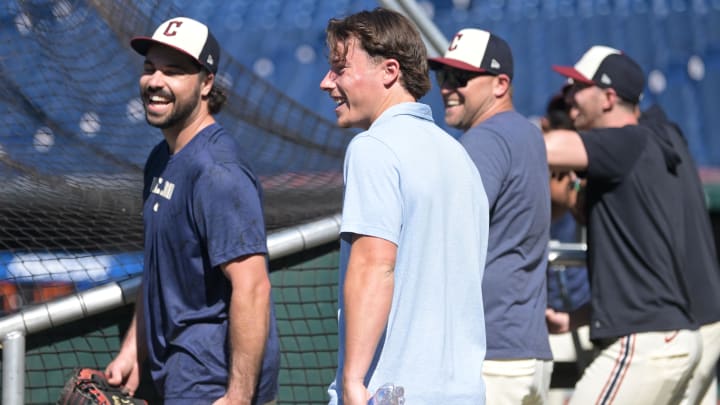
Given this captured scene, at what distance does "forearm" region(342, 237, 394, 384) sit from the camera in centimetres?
233

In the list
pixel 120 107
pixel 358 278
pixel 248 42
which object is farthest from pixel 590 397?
pixel 248 42

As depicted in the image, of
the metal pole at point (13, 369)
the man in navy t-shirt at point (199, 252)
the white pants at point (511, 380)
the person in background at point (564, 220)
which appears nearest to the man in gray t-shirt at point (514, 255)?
the white pants at point (511, 380)

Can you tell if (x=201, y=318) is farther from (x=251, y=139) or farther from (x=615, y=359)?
(x=251, y=139)

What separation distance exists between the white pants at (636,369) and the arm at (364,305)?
163 centimetres

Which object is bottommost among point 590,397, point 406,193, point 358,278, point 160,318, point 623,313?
point 590,397

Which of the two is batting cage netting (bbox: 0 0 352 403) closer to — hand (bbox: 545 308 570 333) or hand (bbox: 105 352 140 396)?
hand (bbox: 105 352 140 396)

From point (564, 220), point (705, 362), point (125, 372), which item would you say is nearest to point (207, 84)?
point (125, 372)

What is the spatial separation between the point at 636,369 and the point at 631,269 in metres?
0.33

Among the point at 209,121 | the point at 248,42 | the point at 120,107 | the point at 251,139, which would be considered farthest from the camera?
the point at 248,42

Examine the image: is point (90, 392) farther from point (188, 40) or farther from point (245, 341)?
point (188, 40)

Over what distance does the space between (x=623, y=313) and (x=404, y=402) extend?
1.58 m

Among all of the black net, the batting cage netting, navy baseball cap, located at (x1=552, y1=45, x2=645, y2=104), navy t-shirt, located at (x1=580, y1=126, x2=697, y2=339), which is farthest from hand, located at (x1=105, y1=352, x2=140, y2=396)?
navy baseball cap, located at (x1=552, y1=45, x2=645, y2=104)

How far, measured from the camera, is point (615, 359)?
3783 mm

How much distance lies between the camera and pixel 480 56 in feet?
11.9
